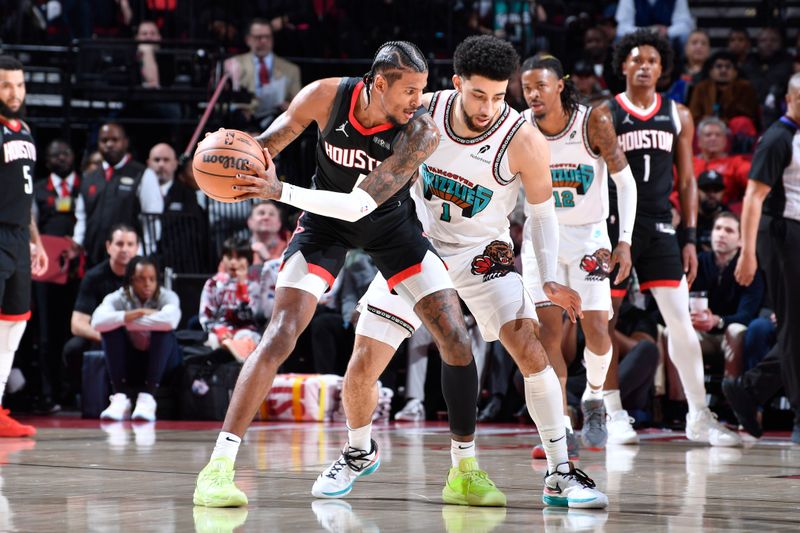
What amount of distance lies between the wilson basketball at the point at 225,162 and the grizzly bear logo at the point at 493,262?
1.15 m

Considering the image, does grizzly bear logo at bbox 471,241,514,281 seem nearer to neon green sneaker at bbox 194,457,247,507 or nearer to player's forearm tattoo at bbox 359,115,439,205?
player's forearm tattoo at bbox 359,115,439,205

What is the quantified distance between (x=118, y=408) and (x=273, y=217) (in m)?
2.14

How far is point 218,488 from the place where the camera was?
154 inches

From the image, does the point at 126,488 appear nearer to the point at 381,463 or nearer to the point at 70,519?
the point at 70,519

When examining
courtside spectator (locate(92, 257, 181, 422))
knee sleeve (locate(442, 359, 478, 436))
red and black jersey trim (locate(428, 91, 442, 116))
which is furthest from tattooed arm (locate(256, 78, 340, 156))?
courtside spectator (locate(92, 257, 181, 422))

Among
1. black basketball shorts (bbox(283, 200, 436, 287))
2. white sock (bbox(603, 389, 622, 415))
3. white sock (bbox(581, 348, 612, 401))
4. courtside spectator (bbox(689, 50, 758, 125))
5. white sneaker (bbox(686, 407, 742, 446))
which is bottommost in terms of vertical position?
white sneaker (bbox(686, 407, 742, 446))

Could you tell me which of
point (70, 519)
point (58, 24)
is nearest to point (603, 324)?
point (70, 519)

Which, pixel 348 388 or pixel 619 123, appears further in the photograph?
pixel 619 123

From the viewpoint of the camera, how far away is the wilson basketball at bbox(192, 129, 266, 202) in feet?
12.4

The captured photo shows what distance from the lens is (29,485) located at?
4.63 meters

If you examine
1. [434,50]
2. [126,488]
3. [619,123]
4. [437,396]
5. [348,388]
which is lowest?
[437,396]

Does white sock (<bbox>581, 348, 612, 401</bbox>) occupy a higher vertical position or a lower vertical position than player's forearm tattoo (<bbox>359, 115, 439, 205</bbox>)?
lower

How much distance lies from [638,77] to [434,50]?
6307mm

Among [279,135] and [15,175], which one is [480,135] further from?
[15,175]
